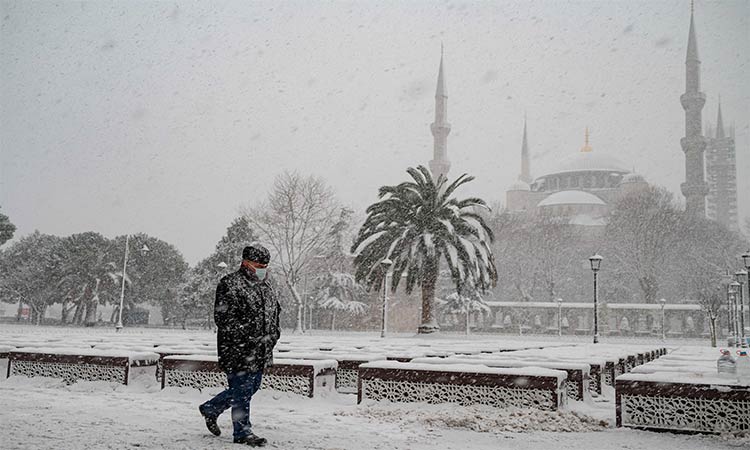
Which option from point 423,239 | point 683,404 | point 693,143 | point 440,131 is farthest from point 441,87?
point 683,404

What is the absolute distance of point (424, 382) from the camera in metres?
7.69

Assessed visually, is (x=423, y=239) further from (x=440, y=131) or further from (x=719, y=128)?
(x=719, y=128)

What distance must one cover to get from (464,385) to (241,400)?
9.61 ft

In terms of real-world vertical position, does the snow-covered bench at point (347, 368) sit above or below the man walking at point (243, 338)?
below

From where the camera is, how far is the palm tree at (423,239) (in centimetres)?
2745

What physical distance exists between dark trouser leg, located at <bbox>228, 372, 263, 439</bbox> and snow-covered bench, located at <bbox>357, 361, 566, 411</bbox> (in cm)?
272

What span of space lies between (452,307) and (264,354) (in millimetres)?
45294

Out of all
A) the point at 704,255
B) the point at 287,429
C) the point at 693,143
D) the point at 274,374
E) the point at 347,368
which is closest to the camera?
the point at 287,429

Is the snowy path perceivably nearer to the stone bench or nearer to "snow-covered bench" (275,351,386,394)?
the stone bench

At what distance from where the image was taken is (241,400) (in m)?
5.43

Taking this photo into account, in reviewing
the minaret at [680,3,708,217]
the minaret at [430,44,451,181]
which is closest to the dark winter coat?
the minaret at [430,44,451,181]

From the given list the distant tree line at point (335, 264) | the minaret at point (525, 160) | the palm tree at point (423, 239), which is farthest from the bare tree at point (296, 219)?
the minaret at point (525, 160)

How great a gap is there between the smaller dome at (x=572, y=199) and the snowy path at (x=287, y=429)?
77.4m

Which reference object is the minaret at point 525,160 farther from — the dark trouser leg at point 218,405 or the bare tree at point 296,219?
the dark trouser leg at point 218,405
